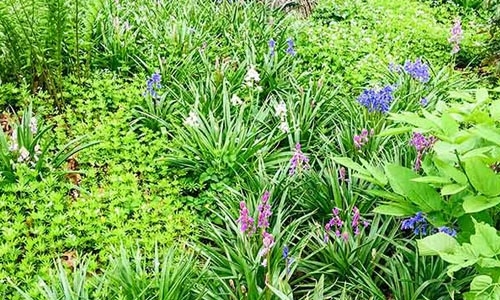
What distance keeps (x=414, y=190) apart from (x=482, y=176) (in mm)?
266

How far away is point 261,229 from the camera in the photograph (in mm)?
2301

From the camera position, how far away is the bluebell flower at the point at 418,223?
84.4 inches

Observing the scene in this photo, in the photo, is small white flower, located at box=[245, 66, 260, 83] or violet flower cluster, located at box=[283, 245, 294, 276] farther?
small white flower, located at box=[245, 66, 260, 83]

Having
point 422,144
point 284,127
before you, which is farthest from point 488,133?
point 284,127

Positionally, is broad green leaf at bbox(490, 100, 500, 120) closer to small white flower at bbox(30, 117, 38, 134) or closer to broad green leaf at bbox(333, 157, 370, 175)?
broad green leaf at bbox(333, 157, 370, 175)

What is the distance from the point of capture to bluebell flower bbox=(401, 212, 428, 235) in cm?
214

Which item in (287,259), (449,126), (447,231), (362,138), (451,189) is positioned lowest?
(287,259)

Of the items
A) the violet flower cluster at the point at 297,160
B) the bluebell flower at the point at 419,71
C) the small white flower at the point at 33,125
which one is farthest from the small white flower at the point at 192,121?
the bluebell flower at the point at 419,71

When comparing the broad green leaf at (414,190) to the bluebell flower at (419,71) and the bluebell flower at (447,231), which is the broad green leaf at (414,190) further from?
the bluebell flower at (419,71)

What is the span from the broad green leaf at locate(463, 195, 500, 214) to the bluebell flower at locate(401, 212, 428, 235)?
1.09 ft

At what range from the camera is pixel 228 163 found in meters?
2.93

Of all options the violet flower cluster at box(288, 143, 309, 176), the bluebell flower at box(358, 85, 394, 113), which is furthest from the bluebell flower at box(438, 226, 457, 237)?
the bluebell flower at box(358, 85, 394, 113)

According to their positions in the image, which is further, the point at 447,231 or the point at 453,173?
the point at 447,231

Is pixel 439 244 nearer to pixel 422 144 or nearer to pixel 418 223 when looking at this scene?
pixel 418 223
